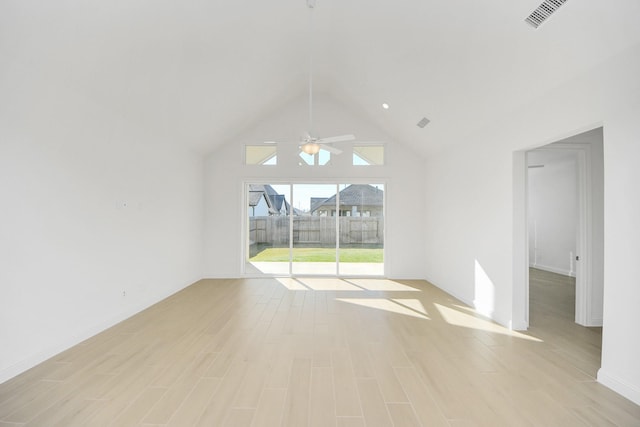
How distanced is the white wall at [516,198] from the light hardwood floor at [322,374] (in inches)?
16.4

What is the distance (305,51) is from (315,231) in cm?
352

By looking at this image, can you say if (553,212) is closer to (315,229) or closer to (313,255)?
(315,229)

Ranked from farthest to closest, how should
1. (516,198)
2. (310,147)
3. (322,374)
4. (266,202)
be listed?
(266,202) < (310,147) < (516,198) < (322,374)

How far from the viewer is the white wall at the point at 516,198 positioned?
219cm

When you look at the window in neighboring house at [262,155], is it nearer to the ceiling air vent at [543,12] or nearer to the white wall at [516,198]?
the white wall at [516,198]

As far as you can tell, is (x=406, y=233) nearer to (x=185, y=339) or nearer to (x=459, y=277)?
(x=459, y=277)

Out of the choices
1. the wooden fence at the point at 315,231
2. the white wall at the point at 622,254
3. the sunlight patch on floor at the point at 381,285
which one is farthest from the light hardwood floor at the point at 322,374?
the wooden fence at the point at 315,231

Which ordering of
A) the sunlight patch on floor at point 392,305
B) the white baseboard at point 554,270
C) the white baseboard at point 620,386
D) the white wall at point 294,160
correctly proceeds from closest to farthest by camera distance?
the white baseboard at point 620,386, the sunlight patch on floor at point 392,305, the white wall at point 294,160, the white baseboard at point 554,270

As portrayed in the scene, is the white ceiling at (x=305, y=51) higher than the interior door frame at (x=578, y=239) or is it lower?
higher

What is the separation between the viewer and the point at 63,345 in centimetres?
286

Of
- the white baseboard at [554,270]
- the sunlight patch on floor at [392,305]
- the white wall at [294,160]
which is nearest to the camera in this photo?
the sunlight patch on floor at [392,305]

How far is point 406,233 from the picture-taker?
6.21 metres

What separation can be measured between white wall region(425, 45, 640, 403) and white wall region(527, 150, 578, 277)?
9.82ft

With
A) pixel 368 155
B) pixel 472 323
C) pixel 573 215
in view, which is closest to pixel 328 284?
pixel 472 323
